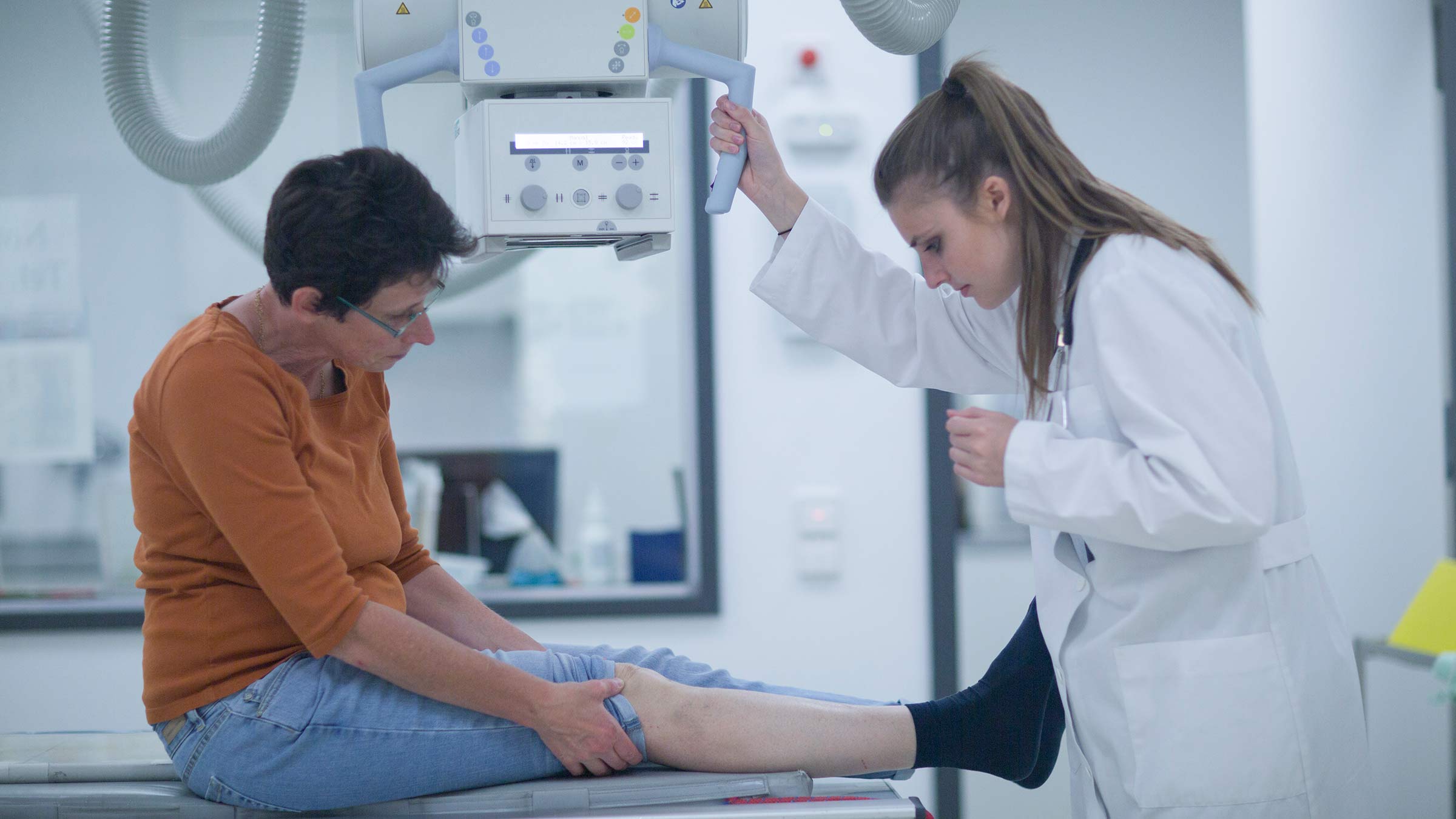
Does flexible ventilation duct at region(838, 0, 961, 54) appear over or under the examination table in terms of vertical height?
over

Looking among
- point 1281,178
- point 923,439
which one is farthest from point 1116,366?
point 1281,178

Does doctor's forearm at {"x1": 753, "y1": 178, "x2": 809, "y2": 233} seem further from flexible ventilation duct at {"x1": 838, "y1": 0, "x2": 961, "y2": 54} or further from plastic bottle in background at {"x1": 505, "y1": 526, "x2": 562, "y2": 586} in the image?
plastic bottle in background at {"x1": 505, "y1": 526, "x2": 562, "y2": 586}

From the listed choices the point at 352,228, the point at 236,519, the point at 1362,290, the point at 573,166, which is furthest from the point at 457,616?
the point at 1362,290

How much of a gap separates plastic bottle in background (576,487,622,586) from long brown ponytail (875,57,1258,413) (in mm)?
1646

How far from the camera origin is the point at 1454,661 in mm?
1563

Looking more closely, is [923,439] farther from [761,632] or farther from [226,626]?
[226,626]

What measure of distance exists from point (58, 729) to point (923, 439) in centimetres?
195

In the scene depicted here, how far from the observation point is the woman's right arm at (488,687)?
3.90ft

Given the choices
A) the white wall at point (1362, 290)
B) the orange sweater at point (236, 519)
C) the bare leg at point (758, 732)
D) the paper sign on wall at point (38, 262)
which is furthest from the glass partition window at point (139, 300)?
the white wall at point (1362, 290)

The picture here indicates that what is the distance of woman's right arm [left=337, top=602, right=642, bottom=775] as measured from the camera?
3.90 ft

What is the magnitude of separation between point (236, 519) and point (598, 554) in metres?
1.67

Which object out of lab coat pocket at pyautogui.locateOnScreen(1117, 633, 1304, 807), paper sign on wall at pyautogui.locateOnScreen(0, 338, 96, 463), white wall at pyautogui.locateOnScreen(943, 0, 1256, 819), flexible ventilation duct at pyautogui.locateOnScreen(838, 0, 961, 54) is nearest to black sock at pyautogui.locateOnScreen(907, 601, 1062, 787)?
lab coat pocket at pyautogui.locateOnScreen(1117, 633, 1304, 807)

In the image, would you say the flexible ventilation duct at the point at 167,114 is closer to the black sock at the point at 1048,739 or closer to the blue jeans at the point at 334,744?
the blue jeans at the point at 334,744

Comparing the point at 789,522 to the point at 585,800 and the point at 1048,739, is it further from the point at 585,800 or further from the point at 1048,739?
the point at 585,800
